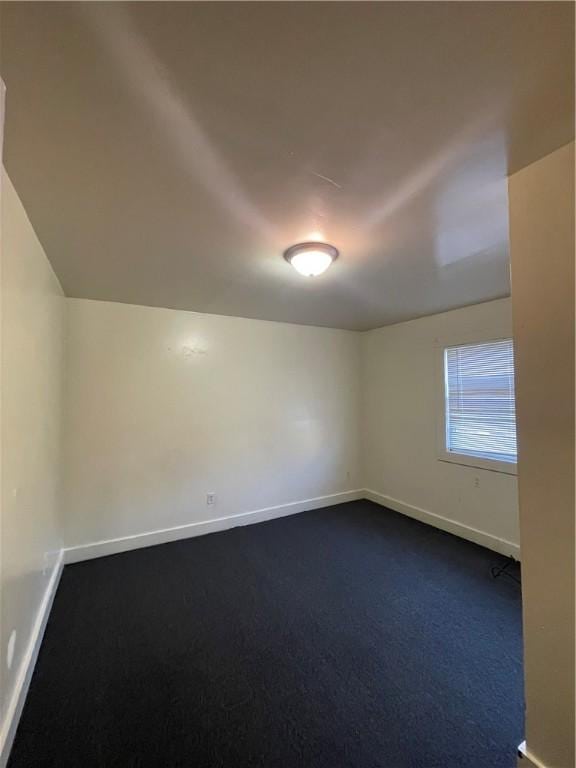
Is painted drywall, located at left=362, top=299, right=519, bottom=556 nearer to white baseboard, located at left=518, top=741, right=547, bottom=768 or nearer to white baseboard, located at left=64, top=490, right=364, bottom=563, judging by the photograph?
white baseboard, located at left=64, top=490, right=364, bottom=563

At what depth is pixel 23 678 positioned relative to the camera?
4.92 ft

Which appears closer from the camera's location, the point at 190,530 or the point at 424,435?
the point at 190,530

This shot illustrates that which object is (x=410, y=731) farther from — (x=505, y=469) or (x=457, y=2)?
(x=457, y=2)

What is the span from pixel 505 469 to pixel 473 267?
6.17ft

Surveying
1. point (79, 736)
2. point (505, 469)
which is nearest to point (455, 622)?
point (505, 469)

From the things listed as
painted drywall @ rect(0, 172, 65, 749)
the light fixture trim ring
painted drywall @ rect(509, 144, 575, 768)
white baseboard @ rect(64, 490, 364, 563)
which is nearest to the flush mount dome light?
the light fixture trim ring

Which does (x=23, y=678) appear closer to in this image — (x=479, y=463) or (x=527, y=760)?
(x=527, y=760)

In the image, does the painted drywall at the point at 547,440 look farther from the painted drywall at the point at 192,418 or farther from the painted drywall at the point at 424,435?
the painted drywall at the point at 192,418

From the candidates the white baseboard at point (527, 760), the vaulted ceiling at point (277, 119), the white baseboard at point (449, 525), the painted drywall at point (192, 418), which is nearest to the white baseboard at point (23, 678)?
the painted drywall at point (192, 418)

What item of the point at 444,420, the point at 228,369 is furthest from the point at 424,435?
the point at 228,369

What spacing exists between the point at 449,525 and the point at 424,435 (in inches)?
38.1

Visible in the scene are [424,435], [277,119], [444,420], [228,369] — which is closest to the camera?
[277,119]

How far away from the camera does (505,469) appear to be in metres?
2.92

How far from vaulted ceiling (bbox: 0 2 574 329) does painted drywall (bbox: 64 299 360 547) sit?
4.27ft
